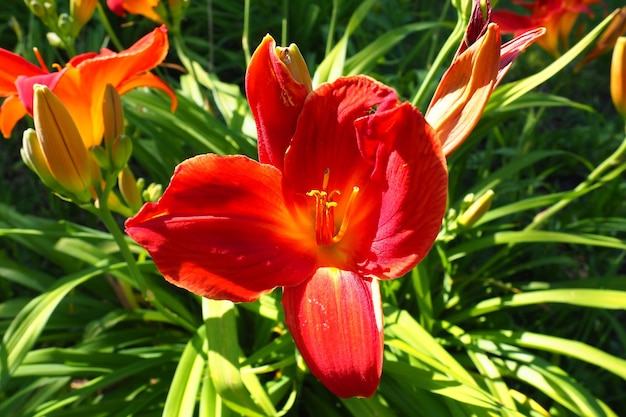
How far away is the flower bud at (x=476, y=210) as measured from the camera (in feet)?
4.32

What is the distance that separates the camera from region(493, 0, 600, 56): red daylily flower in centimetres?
195

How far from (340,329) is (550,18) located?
1594 mm

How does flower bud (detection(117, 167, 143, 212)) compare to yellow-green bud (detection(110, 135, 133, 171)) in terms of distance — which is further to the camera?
flower bud (detection(117, 167, 143, 212))

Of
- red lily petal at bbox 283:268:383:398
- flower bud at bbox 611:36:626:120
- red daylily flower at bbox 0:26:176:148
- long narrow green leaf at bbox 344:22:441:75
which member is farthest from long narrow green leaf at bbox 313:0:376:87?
red lily petal at bbox 283:268:383:398

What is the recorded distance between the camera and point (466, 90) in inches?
37.2

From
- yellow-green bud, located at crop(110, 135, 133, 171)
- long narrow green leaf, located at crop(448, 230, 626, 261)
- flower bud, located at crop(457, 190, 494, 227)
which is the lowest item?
long narrow green leaf, located at crop(448, 230, 626, 261)

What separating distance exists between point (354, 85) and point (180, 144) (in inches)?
49.4

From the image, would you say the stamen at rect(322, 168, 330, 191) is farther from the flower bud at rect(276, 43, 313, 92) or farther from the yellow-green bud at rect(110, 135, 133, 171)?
the yellow-green bud at rect(110, 135, 133, 171)

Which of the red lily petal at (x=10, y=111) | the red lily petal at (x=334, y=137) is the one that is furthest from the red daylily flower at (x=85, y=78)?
the red lily petal at (x=334, y=137)

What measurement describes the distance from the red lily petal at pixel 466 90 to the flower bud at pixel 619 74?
60 cm

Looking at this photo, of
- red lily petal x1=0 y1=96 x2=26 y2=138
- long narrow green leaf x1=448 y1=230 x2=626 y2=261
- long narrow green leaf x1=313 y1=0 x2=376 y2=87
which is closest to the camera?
red lily petal x1=0 y1=96 x2=26 y2=138

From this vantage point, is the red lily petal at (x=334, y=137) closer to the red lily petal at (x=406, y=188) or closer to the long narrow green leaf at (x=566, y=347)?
the red lily petal at (x=406, y=188)

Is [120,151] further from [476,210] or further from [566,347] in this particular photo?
[566,347]

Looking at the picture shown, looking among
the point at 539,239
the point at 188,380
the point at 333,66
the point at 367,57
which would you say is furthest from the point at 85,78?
the point at 539,239
